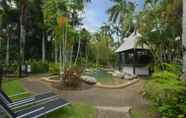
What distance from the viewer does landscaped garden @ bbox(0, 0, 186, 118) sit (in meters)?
7.87

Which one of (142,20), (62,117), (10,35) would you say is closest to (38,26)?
(10,35)

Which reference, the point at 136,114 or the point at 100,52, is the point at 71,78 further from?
the point at 100,52

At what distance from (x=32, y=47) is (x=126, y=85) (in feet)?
77.5

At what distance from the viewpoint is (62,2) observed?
1880cm

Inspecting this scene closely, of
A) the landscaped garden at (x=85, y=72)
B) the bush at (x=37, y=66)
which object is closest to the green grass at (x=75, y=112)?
the landscaped garden at (x=85, y=72)

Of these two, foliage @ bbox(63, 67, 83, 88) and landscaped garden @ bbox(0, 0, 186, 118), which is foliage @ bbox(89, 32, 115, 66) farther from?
foliage @ bbox(63, 67, 83, 88)

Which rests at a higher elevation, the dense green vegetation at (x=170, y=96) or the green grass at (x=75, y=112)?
the dense green vegetation at (x=170, y=96)

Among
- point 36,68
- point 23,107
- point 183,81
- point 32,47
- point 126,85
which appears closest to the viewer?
point 23,107

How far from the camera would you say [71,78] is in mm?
14117

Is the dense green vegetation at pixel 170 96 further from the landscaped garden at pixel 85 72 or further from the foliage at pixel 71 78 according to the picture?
the foliage at pixel 71 78

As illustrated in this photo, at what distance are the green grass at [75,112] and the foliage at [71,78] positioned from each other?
469cm

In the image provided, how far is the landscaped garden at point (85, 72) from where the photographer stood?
7.87m

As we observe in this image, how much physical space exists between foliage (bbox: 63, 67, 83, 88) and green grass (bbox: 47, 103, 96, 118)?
4.69 meters

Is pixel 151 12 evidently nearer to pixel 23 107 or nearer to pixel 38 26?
pixel 23 107
